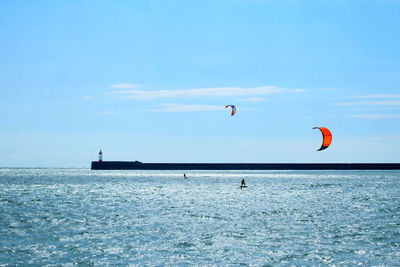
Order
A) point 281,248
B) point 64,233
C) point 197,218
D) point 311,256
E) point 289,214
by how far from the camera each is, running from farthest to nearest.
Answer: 1. point 289,214
2. point 197,218
3. point 64,233
4. point 281,248
5. point 311,256

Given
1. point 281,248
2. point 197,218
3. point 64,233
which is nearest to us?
point 281,248

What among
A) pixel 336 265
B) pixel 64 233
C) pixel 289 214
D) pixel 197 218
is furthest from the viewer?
pixel 289 214

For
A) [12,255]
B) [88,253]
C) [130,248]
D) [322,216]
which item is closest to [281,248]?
[130,248]

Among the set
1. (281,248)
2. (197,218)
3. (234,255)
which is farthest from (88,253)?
(197,218)

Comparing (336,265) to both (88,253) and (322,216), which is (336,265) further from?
(322,216)

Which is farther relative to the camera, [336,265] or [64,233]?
[64,233]

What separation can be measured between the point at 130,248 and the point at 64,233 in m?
6.54

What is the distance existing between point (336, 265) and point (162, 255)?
23.6 ft

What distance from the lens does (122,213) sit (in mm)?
41406

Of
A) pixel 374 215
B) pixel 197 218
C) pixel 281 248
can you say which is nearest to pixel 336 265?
pixel 281 248

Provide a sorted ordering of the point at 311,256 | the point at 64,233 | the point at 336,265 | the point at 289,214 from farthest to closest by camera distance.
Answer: the point at 289,214 → the point at 64,233 → the point at 311,256 → the point at 336,265

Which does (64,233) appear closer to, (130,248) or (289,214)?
(130,248)

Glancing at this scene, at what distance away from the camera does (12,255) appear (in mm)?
22219

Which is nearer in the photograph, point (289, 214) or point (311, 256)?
point (311, 256)
